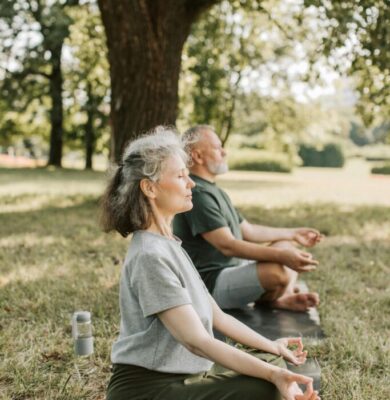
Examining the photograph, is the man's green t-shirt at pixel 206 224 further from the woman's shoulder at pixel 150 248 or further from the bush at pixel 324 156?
the bush at pixel 324 156

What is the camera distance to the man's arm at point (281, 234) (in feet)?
14.6

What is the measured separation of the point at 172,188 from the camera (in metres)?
2.39

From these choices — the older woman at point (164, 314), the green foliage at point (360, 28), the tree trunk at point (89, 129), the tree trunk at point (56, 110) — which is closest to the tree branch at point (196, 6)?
the green foliage at point (360, 28)

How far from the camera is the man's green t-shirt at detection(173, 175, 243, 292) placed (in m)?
4.03

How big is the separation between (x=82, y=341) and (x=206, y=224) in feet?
3.84

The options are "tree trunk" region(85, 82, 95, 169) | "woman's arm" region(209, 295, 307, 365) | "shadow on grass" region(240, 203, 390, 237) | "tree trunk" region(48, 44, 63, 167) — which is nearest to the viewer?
"woman's arm" region(209, 295, 307, 365)

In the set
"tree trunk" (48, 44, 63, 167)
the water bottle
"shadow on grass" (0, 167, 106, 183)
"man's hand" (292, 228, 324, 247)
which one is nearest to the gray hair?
the water bottle

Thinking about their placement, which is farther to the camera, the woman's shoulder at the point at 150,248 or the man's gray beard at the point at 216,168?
the man's gray beard at the point at 216,168

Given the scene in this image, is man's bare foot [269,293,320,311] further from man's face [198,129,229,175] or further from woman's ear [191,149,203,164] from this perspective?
woman's ear [191,149,203,164]

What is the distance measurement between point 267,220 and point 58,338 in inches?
249

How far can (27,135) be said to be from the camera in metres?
36.6

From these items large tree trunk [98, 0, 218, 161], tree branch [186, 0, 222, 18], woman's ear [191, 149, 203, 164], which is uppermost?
tree branch [186, 0, 222, 18]

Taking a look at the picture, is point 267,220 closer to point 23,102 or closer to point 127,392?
point 127,392

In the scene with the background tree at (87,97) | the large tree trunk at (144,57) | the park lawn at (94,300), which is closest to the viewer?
the park lawn at (94,300)
